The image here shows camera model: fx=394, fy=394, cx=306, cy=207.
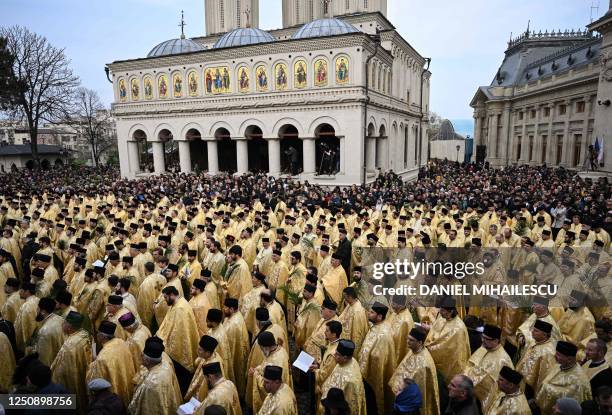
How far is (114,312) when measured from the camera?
19.0 feet

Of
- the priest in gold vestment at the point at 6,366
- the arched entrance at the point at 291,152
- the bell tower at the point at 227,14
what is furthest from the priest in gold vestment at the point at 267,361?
the bell tower at the point at 227,14

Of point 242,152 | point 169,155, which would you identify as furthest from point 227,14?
point 242,152

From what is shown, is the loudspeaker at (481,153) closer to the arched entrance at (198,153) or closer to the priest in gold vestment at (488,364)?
the arched entrance at (198,153)

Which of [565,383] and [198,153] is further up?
[198,153]

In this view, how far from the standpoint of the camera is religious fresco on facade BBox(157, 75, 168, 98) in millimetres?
29125

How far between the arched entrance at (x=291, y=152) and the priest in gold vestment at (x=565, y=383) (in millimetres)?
23837

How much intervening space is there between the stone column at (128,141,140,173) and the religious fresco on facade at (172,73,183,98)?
5783 mm

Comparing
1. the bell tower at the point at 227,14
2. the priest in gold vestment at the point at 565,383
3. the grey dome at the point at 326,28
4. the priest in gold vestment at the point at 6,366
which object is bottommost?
the priest in gold vestment at the point at 6,366

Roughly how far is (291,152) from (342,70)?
24.0ft

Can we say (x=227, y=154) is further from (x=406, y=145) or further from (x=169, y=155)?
(x=406, y=145)

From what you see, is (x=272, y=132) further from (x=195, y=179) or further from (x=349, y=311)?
(x=349, y=311)

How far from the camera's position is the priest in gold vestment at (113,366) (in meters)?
4.64

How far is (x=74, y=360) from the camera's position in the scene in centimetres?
496

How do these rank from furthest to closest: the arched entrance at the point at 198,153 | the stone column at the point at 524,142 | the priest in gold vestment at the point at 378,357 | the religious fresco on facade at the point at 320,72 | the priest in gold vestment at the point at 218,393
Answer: the stone column at the point at 524,142 → the arched entrance at the point at 198,153 → the religious fresco on facade at the point at 320,72 → the priest in gold vestment at the point at 378,357 → the priest in gold vestment at the point at 218,393
